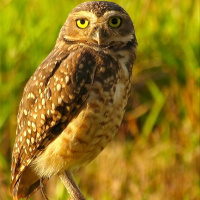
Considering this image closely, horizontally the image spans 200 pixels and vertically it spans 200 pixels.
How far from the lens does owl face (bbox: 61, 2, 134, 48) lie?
124 inches

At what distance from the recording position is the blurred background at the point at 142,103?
505 cm

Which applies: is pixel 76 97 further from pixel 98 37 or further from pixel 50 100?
pixel 98 37

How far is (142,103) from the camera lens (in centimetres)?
537

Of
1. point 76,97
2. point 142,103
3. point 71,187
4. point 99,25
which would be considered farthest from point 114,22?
point 142,103

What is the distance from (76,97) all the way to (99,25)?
36 centimetres

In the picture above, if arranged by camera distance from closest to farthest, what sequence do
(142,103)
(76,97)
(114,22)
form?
(76,97), (114,22), (142,103)

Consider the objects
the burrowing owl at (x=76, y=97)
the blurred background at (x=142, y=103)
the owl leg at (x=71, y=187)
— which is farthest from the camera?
the blurred background at (x=142, y=103)

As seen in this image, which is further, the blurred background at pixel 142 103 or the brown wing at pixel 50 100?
the blurred background at pixel 142 103

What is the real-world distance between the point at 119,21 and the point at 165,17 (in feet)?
8.47

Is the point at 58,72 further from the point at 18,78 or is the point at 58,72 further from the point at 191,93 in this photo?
the point at 191,93

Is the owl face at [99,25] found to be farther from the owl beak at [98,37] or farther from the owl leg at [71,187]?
the owl leg at [71,187]

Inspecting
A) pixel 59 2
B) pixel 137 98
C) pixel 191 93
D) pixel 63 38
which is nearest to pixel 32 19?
pixel 59 2

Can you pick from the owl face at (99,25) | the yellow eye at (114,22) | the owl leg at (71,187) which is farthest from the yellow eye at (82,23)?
the owl leg at (71,187)

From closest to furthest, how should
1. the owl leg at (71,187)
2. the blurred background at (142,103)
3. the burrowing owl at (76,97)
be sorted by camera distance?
the burrowing owl at (76,97)
the owl leg at (71,187)
the blurred background at (142,103)
